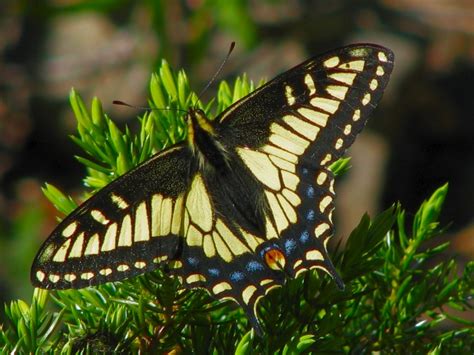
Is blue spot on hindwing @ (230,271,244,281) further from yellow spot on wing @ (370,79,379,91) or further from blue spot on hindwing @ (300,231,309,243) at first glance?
yellow spot on wing @ (370,79,379,91)

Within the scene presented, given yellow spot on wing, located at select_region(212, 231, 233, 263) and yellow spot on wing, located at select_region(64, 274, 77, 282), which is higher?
yellow spot on wing, located at select_region(64, 274, 77, 282)

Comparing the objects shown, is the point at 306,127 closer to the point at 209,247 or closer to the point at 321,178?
the point at 321,178

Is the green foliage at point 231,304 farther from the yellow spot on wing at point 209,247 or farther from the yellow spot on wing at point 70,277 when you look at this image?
the yellow spot on wing at point 209,247

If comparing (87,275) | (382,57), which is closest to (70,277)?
(87,275)

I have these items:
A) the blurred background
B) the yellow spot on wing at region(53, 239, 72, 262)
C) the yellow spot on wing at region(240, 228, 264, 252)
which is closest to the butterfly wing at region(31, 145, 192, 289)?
the yellow spot on wing at region(53, 239, 72, 262)

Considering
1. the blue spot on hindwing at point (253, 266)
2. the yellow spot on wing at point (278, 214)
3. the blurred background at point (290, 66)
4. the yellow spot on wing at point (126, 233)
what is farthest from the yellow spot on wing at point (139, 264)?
the blurred background at point (290, 66)

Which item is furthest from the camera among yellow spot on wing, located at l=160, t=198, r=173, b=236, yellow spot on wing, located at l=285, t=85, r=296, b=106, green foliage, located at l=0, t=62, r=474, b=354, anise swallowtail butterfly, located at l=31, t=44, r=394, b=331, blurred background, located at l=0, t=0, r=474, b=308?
blurred background, located at l=0, t=0, r=474, b=308

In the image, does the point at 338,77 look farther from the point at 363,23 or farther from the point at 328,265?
the point at 363,23
